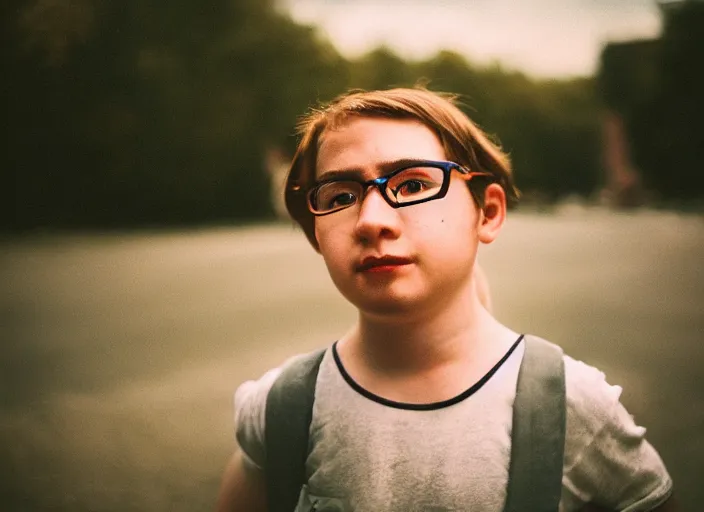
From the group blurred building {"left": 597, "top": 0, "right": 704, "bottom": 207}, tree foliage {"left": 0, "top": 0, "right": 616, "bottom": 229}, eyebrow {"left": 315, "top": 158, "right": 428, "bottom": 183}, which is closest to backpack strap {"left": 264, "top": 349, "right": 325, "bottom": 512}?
eyebrow {"left": 315, "top": 158, "right": 428, "bottom": 183}

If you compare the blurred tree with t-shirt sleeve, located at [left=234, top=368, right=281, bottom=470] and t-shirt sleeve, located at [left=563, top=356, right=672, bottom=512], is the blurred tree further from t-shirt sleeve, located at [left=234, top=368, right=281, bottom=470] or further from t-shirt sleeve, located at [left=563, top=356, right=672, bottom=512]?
t-shirt sleeve, located at [left=563, top=356, right=672, bottom=512]

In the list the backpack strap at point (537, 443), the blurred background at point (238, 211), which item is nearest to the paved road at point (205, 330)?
the blurred background at point (238, 211)

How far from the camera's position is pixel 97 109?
3.14 ft

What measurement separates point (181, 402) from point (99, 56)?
61cm

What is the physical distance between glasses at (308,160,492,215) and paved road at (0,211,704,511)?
1.14 feet

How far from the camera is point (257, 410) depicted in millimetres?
628

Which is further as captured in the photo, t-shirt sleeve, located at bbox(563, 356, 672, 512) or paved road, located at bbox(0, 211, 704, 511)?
paved road, located at bbox(0, 211, 704, 511)

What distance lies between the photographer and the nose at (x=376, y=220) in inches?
20.6

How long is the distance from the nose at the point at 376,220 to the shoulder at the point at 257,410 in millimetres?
193

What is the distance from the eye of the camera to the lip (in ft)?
1.73

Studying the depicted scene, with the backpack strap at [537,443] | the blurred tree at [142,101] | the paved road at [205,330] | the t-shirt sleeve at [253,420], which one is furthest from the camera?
the blurred tree at [142,101]

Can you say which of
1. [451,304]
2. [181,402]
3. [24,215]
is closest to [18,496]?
[181,402]

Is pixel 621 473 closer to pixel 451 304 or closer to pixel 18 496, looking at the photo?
pixel 451 304

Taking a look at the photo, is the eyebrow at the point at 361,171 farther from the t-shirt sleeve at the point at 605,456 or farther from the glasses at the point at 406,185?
the t-shirt sleeve at the point at 605,456
